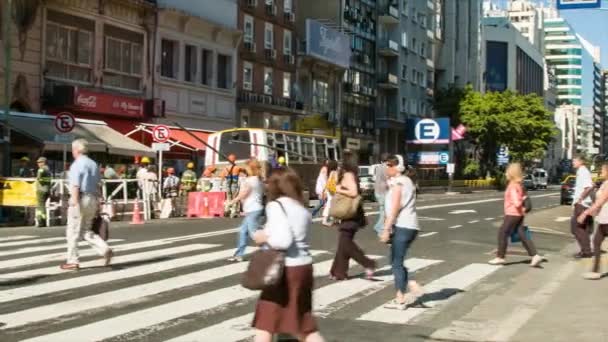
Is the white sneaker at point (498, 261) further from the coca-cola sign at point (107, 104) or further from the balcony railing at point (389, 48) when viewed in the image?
the balcony railing at point (389, 48)

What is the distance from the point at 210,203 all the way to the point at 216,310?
55.2 feet

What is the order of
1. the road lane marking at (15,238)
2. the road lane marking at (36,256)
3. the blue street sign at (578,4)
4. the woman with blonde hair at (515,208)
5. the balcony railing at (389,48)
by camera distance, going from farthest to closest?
1. the balcony railing at (389,48)
2. the blue street sign at (578,4)
3. the road lane marking at (15,238)
4. the woman with blonde hair at (515,208)
5. the road lane marking at (36,256)

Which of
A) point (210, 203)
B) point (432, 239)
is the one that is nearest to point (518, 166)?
point (432, 239)

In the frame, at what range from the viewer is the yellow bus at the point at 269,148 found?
110 feet

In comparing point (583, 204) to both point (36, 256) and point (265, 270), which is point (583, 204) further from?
point (265, 270)

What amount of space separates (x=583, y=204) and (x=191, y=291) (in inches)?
303

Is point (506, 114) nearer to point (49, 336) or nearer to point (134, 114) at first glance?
point (134, 114)

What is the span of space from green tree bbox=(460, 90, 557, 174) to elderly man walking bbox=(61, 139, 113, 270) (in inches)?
2664

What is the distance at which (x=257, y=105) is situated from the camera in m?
45.5

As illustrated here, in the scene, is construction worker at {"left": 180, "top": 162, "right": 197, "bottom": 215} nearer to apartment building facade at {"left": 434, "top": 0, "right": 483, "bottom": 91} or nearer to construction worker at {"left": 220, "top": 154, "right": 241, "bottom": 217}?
construction worker at {"left": 220, "top": 154, "right": 241, "bottom": 217}

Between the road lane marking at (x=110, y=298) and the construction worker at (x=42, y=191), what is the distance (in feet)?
31.7

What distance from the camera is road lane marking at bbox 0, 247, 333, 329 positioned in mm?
8430

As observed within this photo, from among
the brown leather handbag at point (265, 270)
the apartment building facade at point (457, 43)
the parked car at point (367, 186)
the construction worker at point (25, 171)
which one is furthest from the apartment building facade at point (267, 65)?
the brown leather handbag at point (265, 270)

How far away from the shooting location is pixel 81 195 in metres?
11.5
